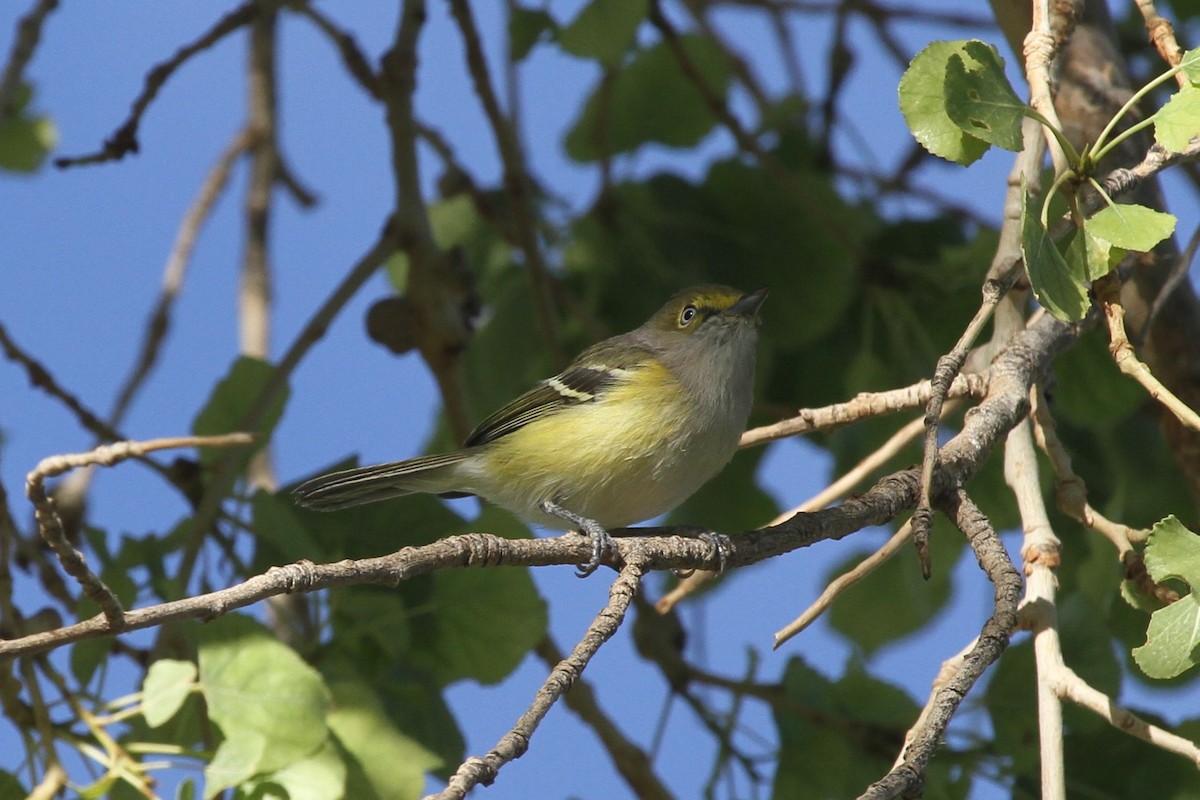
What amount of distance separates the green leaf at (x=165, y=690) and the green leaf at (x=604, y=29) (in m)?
2.07

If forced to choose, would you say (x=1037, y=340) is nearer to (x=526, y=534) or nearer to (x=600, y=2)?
(x=526, y=534)

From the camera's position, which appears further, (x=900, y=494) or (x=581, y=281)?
(x=581, y=281)

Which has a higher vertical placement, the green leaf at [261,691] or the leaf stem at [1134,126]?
the leaf stem at [1134,126]

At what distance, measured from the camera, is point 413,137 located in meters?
4.15

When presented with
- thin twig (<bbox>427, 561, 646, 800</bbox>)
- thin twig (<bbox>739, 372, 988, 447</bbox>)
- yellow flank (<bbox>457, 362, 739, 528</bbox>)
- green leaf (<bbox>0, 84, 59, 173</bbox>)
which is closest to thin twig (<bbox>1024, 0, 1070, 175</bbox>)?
thin twig (<bbox>739, 372, 988, 447</bbox>)

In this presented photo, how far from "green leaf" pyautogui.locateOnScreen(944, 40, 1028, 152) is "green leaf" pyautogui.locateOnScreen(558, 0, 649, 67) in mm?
1788

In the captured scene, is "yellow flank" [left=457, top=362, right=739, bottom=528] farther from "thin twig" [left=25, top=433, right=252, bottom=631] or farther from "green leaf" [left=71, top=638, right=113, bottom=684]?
"thin twig" [left=25, top=433, right=252, bottom=631]

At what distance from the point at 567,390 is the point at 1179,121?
2301mm

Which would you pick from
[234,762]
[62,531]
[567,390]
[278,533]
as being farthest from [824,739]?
[62,531]

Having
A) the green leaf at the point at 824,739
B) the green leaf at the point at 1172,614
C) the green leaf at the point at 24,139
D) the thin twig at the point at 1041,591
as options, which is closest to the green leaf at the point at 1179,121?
the green leaf at the point at 1172,614

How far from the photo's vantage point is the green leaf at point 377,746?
2910 millimetres

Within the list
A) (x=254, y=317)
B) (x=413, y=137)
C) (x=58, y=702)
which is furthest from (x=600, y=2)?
(x=58, y=702)

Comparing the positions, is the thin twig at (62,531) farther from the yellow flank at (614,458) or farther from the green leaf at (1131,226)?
the yellow flank at (614,458)

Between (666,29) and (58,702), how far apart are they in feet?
A: 9.96
